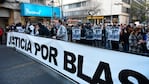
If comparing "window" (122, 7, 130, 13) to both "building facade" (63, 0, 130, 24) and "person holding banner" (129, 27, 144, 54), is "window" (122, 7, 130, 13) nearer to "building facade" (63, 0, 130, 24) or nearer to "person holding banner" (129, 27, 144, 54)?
"building facade" (63, 0, 130, 24)

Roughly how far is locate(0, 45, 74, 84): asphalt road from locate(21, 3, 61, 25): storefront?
16.4 meters

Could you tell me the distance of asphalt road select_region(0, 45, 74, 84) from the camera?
6.98 meters

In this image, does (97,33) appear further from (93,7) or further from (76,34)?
(93,7)

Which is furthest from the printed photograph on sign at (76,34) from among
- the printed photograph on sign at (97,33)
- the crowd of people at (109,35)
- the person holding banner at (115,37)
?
the person holding banner at (115,37)

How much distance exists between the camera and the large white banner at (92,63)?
14.1 ft

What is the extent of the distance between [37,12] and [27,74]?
67.4 ft

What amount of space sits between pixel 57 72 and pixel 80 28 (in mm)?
7944

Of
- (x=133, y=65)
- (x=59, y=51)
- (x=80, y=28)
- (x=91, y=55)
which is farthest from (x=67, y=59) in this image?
(x=80, y=28)

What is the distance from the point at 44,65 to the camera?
28.2 ft

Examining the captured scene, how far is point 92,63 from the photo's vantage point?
18.0ft

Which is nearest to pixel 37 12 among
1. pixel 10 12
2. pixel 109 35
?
pixel 10 12

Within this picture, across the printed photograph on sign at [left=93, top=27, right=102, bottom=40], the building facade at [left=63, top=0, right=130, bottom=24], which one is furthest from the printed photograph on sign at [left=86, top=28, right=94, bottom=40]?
the building facade at [left=63, top=0, right=130, bottom=24]

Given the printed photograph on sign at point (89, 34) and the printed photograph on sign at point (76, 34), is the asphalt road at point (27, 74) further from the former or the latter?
the printed photograph on sign at point (89, 34)

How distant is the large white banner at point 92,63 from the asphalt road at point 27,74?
10.6 inches
